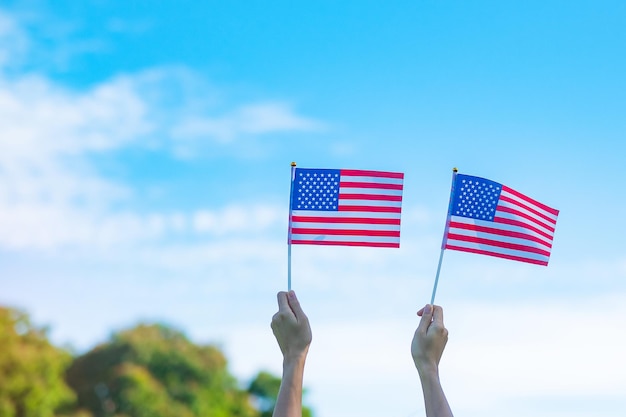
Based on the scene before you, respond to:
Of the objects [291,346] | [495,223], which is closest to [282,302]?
[291,346]

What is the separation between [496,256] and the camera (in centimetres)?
744

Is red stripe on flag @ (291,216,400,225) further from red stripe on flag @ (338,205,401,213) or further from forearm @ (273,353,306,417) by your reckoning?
forearm @ (273,353,306,417)

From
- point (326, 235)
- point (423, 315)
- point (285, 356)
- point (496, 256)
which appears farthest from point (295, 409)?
point (496, 256)

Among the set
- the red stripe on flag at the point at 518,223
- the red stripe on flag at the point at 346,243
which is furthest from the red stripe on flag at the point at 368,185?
the red stripe on flag at the point at 518,223

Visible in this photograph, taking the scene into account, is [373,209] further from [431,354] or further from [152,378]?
[152,378]

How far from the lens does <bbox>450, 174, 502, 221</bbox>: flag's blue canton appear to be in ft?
23.6

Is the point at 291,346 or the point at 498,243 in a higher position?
the point at 498,243

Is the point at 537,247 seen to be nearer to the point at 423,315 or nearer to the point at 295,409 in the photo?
the point at 423,315

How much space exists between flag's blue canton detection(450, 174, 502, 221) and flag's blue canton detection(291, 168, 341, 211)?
1.05 meters

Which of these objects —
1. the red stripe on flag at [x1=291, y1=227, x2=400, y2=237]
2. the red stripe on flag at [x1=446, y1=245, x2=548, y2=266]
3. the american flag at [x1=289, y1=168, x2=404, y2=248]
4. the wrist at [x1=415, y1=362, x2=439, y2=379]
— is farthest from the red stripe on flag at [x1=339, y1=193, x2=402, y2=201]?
the wrist at [x1=415, y1=362, x2=439, y2=379]

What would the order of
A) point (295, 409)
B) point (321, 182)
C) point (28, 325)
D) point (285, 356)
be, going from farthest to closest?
point (28, 325), point (321, 182), point (285, 356), point (295, 409)

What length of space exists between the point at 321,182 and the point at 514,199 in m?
1.78

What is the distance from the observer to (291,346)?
13.2ft

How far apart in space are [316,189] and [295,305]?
2.99m
